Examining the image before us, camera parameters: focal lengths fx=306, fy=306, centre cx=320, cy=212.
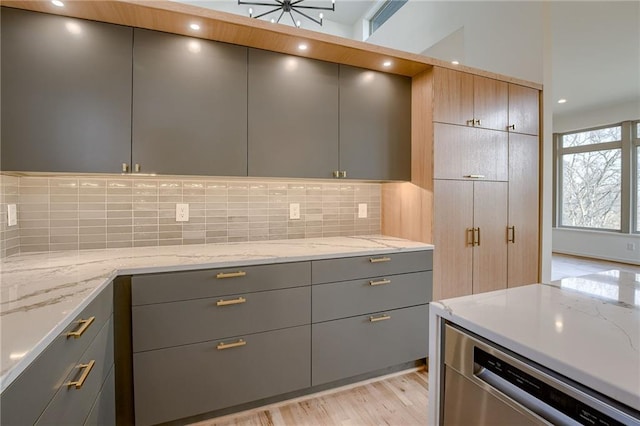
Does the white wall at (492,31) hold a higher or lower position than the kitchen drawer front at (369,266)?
higher

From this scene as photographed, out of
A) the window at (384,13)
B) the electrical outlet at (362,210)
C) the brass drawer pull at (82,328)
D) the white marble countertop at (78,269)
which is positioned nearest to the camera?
the white marble countertop at (78,269)

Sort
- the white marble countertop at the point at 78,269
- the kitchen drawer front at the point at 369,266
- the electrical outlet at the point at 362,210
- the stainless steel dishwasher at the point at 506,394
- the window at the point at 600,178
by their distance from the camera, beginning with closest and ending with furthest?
the stainless steel dishwasher at the point at 506,394 → the white marble countertop at the point at 78,269 → the kitchen drawer front at the point at 369,266 → the electrical outlet at the point at 362,210 → the window at the point at 600,178

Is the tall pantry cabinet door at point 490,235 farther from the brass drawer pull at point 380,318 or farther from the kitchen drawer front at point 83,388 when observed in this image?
the kitchen drawer front at point 83,388

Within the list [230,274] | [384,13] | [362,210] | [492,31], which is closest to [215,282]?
[230,274]

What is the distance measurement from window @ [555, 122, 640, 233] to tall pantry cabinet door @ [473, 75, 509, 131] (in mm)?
5113

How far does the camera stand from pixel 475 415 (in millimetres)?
842

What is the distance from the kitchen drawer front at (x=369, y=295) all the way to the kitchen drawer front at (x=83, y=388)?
1.03 metres

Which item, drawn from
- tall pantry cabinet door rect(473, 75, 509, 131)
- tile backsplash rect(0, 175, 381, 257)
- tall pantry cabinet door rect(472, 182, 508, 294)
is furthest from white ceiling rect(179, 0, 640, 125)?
tile backsplash rect(0, 175, 381, 257)

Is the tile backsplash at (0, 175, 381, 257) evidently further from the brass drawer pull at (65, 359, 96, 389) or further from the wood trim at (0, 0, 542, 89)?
the brass drawer pull at (65, 359, 96, 389)

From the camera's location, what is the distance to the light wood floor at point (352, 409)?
1728 millimetres

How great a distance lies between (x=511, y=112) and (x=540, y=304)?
83.4 inches

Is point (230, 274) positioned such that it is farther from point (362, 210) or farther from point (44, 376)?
point (362, 210)

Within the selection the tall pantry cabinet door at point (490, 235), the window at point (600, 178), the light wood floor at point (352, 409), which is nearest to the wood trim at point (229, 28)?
the tall pantry cabinet door at point (490, 235)

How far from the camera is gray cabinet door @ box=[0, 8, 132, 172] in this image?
1.52 meters
